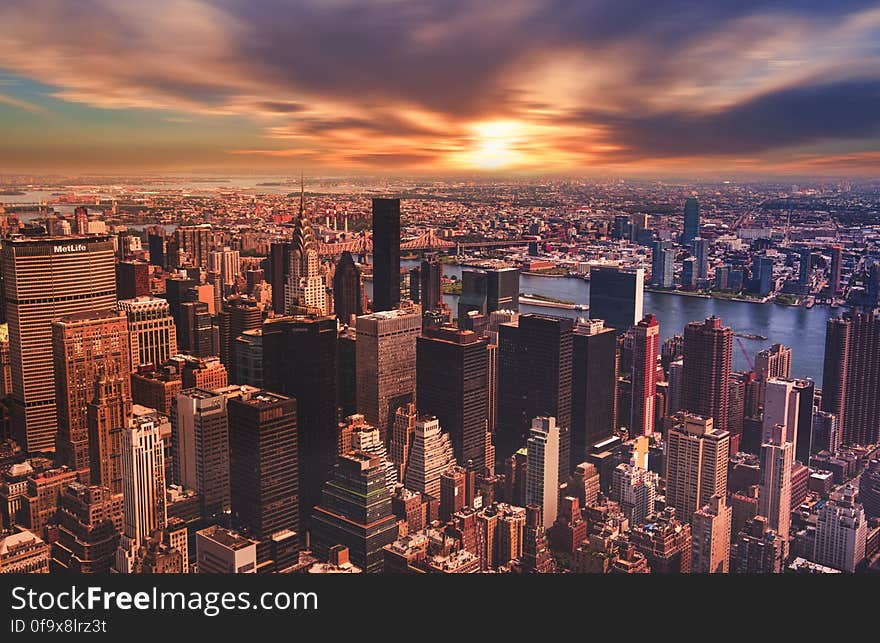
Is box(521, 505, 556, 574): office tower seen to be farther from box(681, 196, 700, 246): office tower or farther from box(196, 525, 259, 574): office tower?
box(681, 196, 700, 246): office tower

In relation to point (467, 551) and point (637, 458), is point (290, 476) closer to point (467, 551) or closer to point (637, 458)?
point (467, 551)

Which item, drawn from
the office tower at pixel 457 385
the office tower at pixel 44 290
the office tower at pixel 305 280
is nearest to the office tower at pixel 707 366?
the office tower at pixel 457 385

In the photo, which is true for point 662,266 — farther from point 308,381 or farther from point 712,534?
point 308,381

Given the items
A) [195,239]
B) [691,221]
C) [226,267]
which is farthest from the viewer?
[226,267]

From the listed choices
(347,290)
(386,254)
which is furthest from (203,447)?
(386,254)

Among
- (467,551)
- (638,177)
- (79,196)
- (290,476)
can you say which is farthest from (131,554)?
(638,177)

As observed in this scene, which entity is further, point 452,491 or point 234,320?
point 234,320
